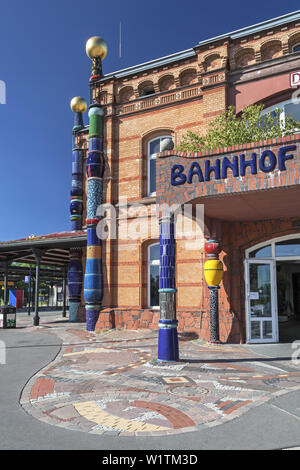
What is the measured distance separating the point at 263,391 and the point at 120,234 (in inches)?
364

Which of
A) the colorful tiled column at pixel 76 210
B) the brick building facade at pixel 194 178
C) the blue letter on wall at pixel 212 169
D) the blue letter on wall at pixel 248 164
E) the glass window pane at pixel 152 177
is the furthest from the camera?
the colorful tiled column at pixel 76 210

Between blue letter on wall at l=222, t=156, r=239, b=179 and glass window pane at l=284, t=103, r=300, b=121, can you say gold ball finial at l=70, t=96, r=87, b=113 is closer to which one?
glass window pane at l=284, t=103, r=300, b=121

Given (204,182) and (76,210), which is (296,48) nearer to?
(204,182)

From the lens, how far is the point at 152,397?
5.00 meters

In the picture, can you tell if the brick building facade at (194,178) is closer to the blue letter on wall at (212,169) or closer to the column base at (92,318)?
the blue letter on wall at (212,169)

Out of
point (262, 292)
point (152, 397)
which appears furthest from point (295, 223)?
point (152, 397)

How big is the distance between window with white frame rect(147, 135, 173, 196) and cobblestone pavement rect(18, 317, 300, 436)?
6.79 meters

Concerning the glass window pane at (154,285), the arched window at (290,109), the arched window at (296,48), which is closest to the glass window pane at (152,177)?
the glass window pane at (154,285)

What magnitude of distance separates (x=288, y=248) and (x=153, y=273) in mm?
5113

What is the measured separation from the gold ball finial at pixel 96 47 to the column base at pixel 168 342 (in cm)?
1221

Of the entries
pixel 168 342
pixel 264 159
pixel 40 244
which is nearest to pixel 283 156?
pixel 264 159

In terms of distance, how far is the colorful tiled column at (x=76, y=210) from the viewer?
16328 millimetres

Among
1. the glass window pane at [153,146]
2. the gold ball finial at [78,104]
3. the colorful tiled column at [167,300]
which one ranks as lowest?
the colorful tiled column at [167,300]

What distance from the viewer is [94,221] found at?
13.7m
